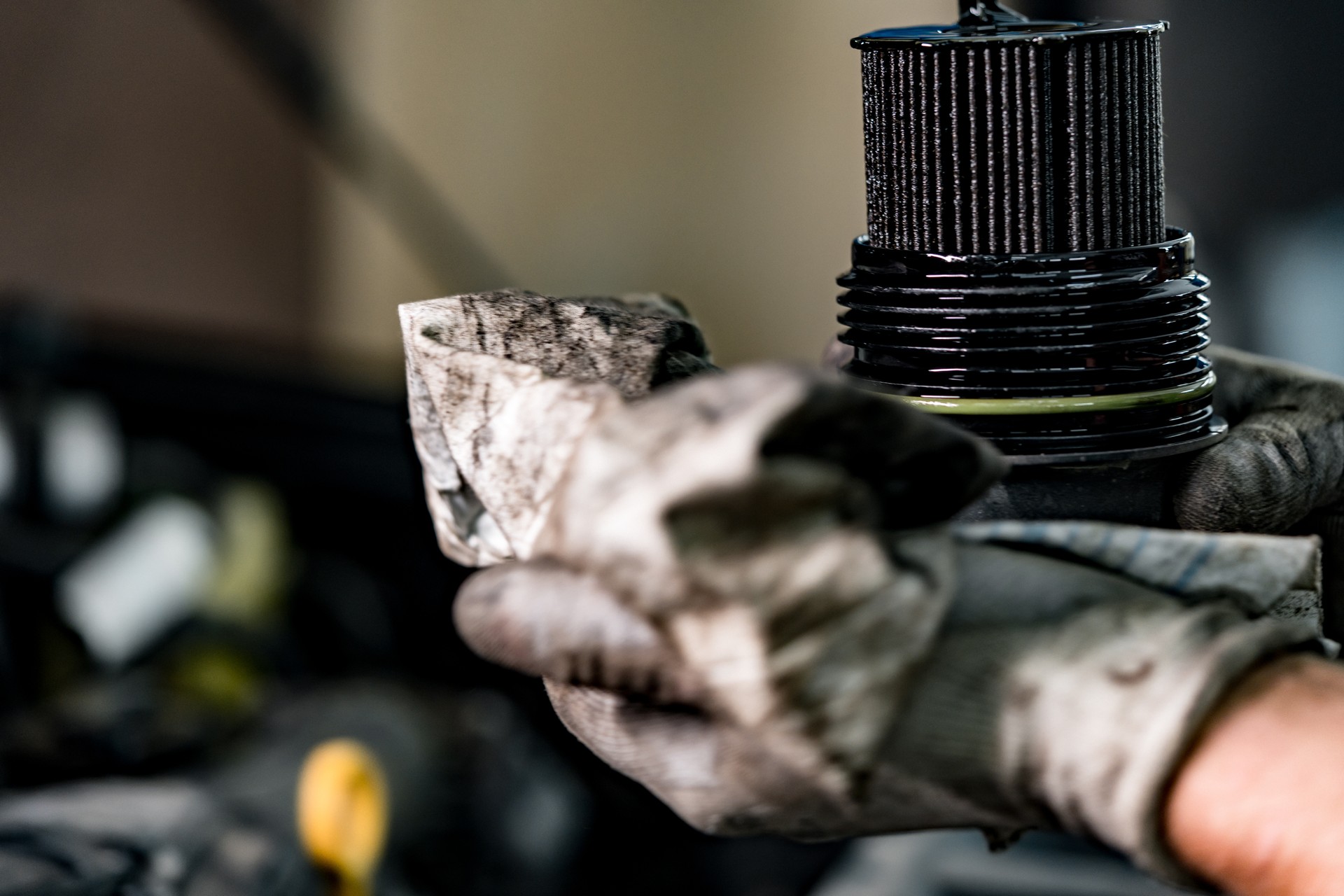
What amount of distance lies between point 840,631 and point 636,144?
103 inches

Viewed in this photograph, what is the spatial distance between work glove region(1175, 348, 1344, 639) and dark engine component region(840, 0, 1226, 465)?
42mm

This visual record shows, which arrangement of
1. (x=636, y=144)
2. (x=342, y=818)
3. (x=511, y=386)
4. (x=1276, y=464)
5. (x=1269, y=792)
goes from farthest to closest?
(x=636, y=144), (x=342, y=818), (x=1276, y=464), (x=511, y=386), (x=1269, y=792)

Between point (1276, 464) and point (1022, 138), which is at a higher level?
point (1022, 138)

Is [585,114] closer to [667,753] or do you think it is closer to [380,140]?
[380,140]

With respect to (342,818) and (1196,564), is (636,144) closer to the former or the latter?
(342,818)

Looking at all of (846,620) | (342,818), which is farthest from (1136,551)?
(342,818)

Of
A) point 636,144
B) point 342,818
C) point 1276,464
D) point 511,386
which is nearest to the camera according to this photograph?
point 511,386

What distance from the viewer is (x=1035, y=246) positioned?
0.63 meters

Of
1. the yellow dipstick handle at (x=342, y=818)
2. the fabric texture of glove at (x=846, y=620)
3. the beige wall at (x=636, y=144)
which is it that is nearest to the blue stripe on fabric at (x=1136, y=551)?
the fabric texture of glove at (x=846, y=620)

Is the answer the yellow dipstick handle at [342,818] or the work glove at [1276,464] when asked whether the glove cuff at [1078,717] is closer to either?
the work glove at [1276,464]

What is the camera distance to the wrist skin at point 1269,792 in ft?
1.47

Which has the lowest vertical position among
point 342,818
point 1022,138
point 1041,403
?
point 342,818

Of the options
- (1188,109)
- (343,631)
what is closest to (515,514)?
(343,631)

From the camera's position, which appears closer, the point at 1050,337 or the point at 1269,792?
Result: the point at 1269,792
